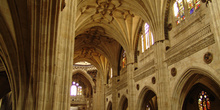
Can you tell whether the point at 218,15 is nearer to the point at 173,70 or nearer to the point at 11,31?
the point at 173,70

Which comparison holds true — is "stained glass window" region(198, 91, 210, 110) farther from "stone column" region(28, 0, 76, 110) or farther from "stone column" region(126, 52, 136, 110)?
"stone column" region(28, 0, 76, 110)

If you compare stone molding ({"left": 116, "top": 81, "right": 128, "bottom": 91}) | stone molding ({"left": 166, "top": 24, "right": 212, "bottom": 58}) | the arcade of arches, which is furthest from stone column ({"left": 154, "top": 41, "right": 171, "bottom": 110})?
stone molding ({"left": 116, "top": 81, "right": 128, "bottom": 91})

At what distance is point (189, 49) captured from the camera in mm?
10938

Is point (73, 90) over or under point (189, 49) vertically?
under

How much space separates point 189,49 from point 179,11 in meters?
2.88

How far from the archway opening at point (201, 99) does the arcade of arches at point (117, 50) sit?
0.20ft

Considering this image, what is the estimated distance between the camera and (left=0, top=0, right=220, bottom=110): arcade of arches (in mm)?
6750

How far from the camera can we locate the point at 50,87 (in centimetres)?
648

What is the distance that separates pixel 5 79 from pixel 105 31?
412 inches

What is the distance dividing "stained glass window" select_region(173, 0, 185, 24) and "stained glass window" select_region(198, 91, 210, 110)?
17.8 feet

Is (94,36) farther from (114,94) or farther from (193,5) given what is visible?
(193,5)

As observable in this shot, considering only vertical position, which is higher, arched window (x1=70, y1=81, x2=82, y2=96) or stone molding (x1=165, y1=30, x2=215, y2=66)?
stone molding (x1=165, y1=30, x2=215, y2=66)

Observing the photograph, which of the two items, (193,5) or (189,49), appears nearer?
(189,49)

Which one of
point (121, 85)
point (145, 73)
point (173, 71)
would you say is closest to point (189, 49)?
point (173, 71)
